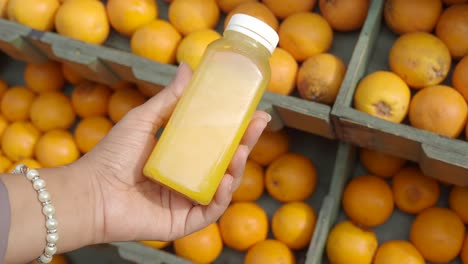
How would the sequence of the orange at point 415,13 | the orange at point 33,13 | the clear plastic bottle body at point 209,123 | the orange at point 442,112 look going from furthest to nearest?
the orange at point 33,13, the orange at point 415,13, the orange at point 442,112, the clear plastic bottle body at point 209,123

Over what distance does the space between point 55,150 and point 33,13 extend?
1.25 ft

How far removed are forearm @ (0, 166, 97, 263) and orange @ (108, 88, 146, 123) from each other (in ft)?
1.79

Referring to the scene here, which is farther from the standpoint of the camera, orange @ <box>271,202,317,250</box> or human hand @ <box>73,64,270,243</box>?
orange @ <box>271,202,317,250</box>

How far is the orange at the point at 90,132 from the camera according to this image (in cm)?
139

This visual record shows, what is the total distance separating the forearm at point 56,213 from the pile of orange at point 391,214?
1.99 ft

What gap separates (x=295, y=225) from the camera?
3.94ft

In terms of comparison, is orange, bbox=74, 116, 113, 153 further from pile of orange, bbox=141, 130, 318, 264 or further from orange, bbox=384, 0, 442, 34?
orange, bbox=384, 0, 442, 34

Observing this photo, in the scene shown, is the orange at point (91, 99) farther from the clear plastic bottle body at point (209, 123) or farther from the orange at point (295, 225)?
the clear plastic bottle body at point (209, 123)

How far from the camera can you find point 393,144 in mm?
1013

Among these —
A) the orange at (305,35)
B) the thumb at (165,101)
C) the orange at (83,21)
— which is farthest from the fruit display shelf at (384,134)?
the orange at (83,21)

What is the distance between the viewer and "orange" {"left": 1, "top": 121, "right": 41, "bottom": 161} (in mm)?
1446

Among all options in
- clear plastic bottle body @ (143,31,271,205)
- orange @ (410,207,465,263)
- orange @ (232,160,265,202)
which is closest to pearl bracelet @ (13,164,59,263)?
clear plastic bottle body @ (143,31,271,205)

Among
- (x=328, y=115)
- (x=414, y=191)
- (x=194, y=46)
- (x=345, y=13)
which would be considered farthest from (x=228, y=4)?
(x=414, y=191)

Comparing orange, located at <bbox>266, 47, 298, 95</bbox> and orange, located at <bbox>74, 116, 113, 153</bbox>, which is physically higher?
orange, located at <bbox>266, 47, 298, 95</bbox>
